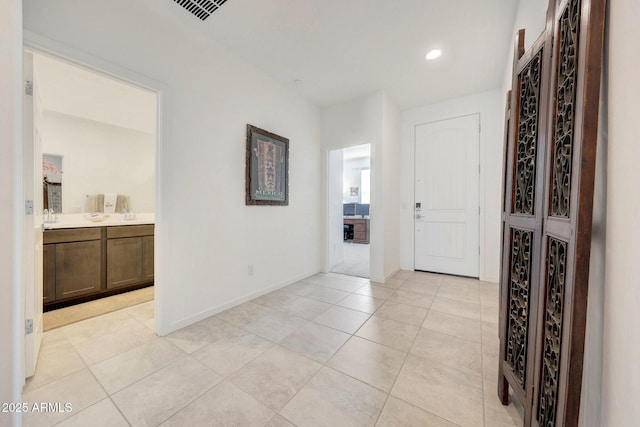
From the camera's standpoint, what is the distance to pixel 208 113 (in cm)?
229

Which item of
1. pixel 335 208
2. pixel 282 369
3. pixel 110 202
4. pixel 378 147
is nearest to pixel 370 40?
pixel 378 147

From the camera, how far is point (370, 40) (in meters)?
2.28

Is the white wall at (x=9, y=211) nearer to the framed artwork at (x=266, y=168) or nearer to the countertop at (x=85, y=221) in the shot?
the framed artwork at (x=266, y=168)

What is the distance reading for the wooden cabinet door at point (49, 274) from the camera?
7.76 feet

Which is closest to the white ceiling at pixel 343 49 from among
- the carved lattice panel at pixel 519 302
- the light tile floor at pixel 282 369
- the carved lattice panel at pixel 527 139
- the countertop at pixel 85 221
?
the carved lattice panel at pixel 527 139

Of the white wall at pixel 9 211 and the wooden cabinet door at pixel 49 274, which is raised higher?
the white wall at pixel 9 211

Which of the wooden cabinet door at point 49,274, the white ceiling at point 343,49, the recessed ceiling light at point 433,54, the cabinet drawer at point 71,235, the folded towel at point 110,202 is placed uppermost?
the recessed ceiling light at point 433,54

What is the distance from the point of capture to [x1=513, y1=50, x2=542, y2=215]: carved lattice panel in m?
1.05

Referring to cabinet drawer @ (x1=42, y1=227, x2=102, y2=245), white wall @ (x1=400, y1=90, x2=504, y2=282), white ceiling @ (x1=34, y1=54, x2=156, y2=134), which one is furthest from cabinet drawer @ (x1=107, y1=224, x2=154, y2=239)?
white wall @ (x1=400, y1=90, x2=504, y2=282)

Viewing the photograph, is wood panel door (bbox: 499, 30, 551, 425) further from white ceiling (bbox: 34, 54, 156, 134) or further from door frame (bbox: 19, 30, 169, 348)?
white ceiling (bbox: 34, 54, 156, 134)

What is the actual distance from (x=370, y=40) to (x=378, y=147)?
1318 millimetres

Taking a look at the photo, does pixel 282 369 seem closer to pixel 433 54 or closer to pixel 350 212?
pixel 433 54

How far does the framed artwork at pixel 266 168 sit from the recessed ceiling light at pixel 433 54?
186 centimetres

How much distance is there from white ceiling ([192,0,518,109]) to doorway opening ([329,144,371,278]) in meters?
1.34
